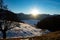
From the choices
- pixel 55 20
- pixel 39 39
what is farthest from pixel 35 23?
pixel 39 39

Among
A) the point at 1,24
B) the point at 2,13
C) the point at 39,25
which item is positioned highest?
the point at 2,13

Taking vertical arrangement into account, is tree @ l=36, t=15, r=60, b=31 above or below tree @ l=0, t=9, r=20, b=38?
below

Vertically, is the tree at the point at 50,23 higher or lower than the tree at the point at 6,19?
lower

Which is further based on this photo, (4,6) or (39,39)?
(4,6)

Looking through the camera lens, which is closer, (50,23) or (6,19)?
(6,19)

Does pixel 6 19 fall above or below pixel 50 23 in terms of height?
above

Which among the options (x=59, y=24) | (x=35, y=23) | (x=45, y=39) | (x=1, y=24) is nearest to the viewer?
(x=45, y=39)

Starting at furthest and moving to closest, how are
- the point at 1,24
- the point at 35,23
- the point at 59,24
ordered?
the point at 35,23, the point at 59,24, the point at 1,24

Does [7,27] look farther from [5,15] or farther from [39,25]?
[39,25]

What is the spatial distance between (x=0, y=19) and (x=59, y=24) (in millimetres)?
22675

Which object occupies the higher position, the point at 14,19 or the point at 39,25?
the point at 14,19

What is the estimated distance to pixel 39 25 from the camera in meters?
40.2

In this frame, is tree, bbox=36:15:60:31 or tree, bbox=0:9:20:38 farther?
tree, bbox=36:15:60:31

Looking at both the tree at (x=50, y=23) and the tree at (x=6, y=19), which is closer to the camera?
the tree at (x=6, y=19)
